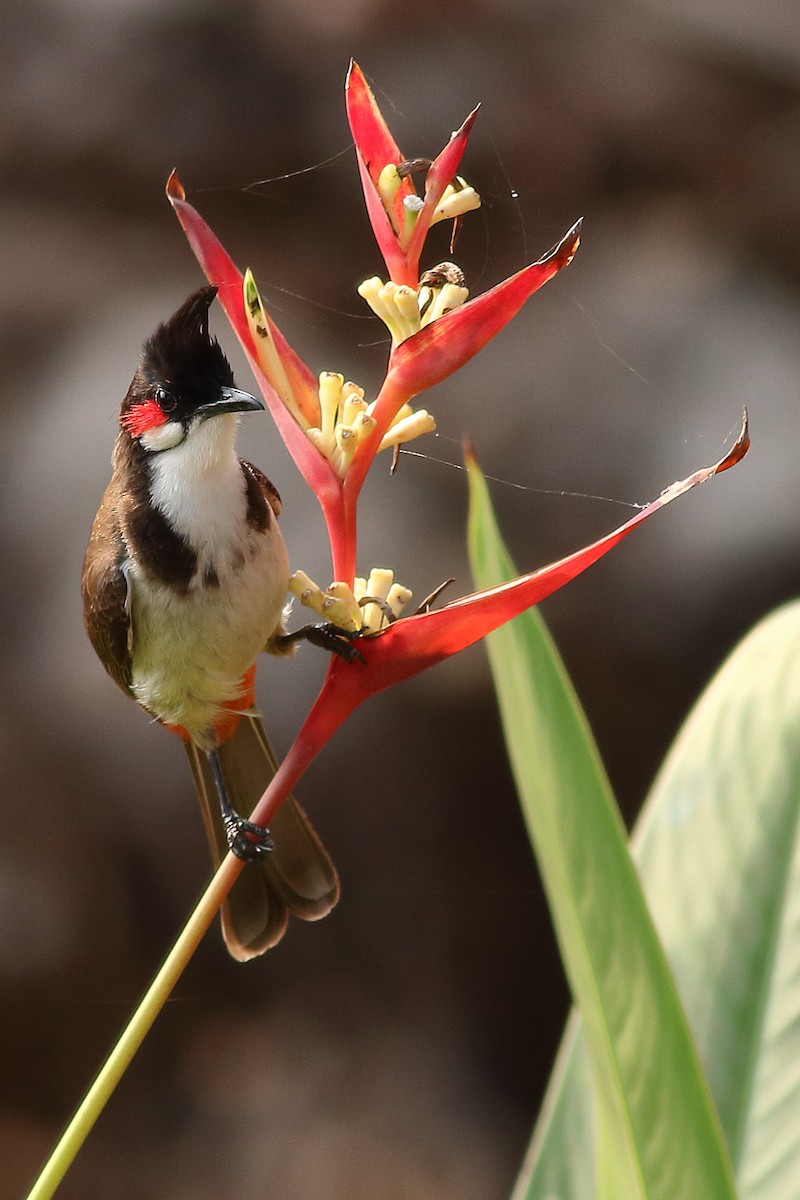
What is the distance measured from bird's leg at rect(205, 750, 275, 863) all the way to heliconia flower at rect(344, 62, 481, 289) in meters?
0.17

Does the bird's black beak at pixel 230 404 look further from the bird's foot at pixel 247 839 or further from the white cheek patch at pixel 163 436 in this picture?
the bird's foot at pixel 247 839

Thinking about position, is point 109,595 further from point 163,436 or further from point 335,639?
point 335,639

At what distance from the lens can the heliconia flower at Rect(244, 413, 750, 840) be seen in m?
0.32

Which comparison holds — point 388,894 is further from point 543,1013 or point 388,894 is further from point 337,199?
point 337,199

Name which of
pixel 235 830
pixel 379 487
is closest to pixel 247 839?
pixel 235 830

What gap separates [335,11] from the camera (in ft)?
4.72

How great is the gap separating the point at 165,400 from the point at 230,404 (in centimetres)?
3

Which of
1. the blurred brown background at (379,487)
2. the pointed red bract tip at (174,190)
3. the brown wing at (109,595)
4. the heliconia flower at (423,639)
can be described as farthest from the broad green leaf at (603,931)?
the blurred brown background at (379,487)

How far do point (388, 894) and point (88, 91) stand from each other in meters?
1.08

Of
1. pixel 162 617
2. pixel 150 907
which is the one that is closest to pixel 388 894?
pixel 150 907

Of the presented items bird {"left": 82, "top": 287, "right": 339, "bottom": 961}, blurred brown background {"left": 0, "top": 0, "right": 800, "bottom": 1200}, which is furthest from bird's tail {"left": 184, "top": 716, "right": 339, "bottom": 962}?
blurred brown background {"left": 0, "top": 0, "right": 800, "bottom": 1200}

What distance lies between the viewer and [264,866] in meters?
0.63

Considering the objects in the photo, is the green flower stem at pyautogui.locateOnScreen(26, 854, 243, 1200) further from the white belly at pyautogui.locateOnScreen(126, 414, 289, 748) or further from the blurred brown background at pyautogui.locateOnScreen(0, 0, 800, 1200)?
the blurred brown background at pyautogui.locateOnScreen(0, 0, 800, 1200)

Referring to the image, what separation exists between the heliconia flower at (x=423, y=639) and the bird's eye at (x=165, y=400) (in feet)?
0.48
